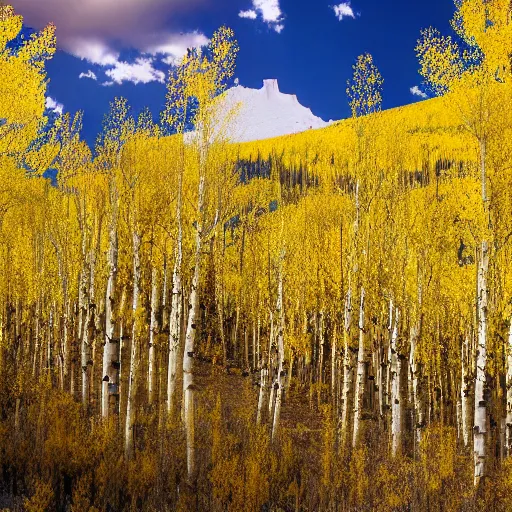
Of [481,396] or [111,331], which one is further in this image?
[111,331]

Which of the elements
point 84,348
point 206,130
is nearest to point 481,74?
point 206,130

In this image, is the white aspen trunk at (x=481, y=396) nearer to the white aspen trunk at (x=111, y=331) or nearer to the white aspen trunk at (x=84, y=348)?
the white aspen trunk at (x=111, y=331)

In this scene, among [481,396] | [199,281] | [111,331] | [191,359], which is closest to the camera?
[191,359]

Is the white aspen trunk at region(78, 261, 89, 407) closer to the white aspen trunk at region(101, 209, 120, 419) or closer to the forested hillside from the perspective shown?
the forested hillside

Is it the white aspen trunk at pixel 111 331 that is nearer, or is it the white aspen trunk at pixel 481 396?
the white aspen trunk at pixel 481 396

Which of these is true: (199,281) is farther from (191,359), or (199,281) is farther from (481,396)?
(481,396)

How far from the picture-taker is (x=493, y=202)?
947cm

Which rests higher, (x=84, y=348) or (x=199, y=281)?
(x=199, y=281)

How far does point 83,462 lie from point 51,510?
1.52 meters

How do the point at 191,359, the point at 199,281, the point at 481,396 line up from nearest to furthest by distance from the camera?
the point at 191,359 → the point at 481,396 → the point at 199,281

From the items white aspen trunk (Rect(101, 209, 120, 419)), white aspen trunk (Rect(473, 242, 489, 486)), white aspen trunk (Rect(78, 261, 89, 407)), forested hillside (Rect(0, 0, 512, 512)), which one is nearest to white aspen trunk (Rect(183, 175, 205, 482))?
forested hillside (Rect(0, 0, 512, 512))

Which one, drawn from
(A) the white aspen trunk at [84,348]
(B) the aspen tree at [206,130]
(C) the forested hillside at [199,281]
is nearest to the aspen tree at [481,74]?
(C) the forested hillside at [199,281]

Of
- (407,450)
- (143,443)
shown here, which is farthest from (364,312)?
(143,443)

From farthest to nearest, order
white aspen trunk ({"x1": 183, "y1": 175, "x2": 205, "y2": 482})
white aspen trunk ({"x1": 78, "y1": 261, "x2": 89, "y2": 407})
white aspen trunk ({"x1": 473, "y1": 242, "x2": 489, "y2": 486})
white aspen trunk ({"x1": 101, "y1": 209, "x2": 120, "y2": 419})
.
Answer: white aspen trunk ({"x1": 78, "y1": 261, "x2": 89, "y2": 407}), white aspen trunk ({"x1": 101, "y1": 209, "x2": 120, "y2": 419}), white aspen trunk ({"x1": 473, "y1": 242, "x2": 489, "y2": 486}), white aspen trunk ({"x1": 183, "y1": 175, "x2": 205, "y2": 482})
